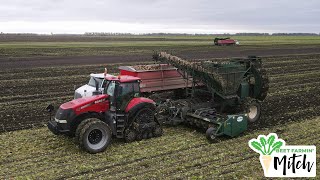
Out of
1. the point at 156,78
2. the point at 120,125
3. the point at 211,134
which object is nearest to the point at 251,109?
the point at 211,134

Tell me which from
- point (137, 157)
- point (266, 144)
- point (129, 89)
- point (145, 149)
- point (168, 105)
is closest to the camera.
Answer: point (137, 157)

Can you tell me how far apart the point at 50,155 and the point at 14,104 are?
8.15 metres

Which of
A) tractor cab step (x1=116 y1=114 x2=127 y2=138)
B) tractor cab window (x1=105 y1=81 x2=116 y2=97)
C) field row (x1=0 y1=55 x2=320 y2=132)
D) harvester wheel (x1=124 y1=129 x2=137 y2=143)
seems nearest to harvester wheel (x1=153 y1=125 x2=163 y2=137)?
harvester wheel (x1=124 y1=129 x2=137 y2=143)

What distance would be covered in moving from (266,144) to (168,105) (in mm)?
4501

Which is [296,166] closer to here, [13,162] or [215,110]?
[215,110]

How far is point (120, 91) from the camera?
38.0 feet

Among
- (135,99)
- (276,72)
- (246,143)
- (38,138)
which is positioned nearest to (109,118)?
(135,99)

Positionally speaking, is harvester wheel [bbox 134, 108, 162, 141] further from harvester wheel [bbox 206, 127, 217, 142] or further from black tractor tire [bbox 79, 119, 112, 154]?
harvester wheel [bbox 206, 127, 217, 142]

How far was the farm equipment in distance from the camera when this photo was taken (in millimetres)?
11008

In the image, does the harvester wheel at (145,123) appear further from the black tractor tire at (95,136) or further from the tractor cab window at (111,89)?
the black tractor tire at (95,136)

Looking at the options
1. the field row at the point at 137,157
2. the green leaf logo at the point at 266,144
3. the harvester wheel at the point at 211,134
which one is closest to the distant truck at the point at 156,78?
the field row at the point at 137,157

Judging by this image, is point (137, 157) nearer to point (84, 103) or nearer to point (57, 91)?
point (84, 103)

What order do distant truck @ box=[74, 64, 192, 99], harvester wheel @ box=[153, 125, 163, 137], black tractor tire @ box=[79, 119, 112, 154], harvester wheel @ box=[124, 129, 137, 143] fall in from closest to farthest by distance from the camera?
black tractor tire @ box=[79, 119, 112, 154] < harvester wheel @ box=[124, 129, 137, 143] < harvester wheel @ box=[153, 125, 163, 137] < distant truck @ box=[74, 64, 192, 99]

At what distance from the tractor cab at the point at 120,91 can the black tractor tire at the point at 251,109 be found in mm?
5057
